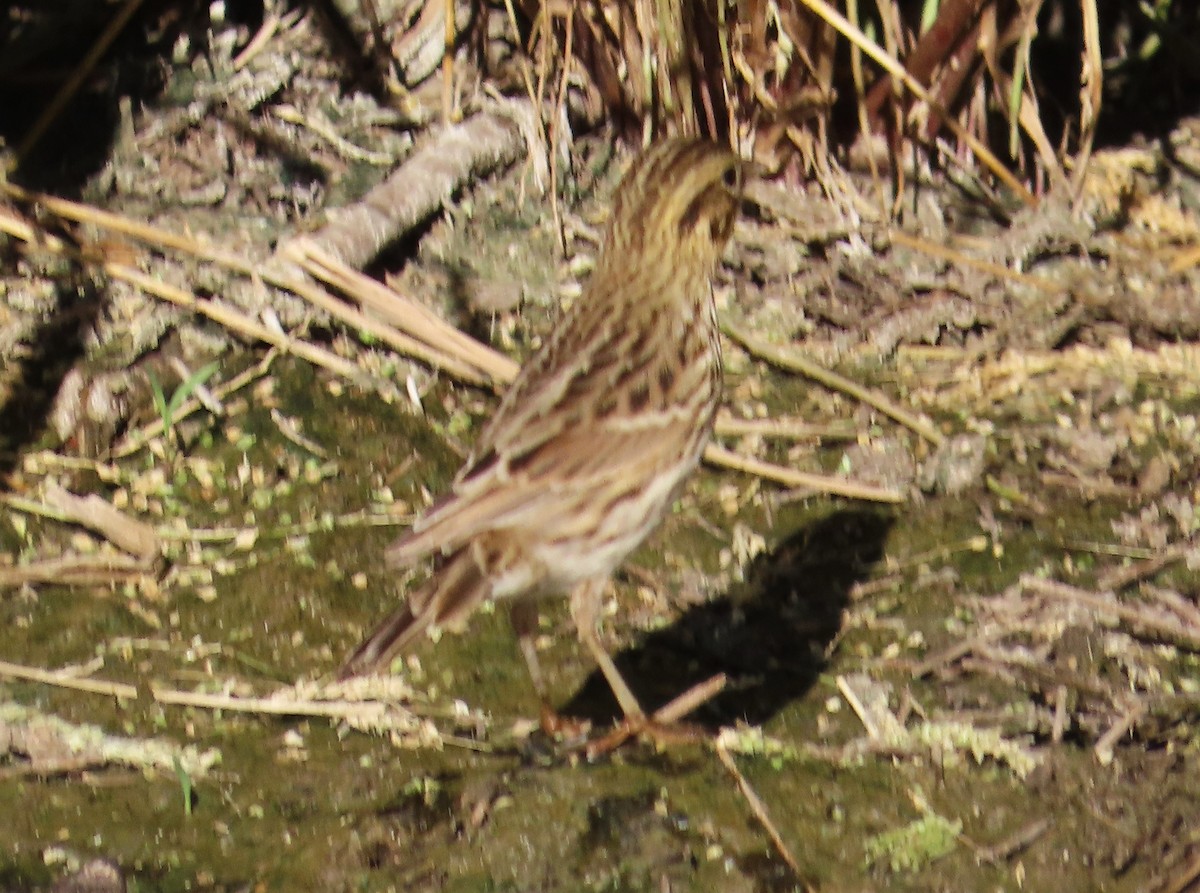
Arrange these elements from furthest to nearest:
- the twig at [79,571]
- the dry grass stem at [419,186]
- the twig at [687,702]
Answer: the dry grass stem at [419,186], the twig at [79,571], the twig at [687,702]

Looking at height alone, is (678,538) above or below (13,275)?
below

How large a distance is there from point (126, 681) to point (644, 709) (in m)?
1.13

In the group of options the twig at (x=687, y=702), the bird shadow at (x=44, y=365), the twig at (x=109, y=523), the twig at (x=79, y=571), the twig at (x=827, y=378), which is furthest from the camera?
the twig at (x=827, y=378)

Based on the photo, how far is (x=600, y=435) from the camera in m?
3.56

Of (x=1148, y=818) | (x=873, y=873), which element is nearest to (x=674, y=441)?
(x=873, y=873)

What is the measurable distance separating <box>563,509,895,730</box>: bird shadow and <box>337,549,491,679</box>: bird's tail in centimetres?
50

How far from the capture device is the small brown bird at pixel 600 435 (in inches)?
134

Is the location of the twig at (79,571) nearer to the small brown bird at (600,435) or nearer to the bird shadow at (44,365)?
the bird shadow at (44,365)

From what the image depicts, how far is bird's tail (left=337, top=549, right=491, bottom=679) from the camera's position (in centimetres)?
328

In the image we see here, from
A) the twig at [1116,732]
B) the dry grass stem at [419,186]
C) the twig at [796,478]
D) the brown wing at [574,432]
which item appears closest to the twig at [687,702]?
the brown wing at [574,432]

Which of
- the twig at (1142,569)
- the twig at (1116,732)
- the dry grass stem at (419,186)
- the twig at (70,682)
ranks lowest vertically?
the twig at (70,682)

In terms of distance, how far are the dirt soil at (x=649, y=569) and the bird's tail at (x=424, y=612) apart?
29 centimetres

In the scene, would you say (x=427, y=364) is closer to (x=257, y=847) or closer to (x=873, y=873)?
(x=257, y=847)

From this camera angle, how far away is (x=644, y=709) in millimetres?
3705
